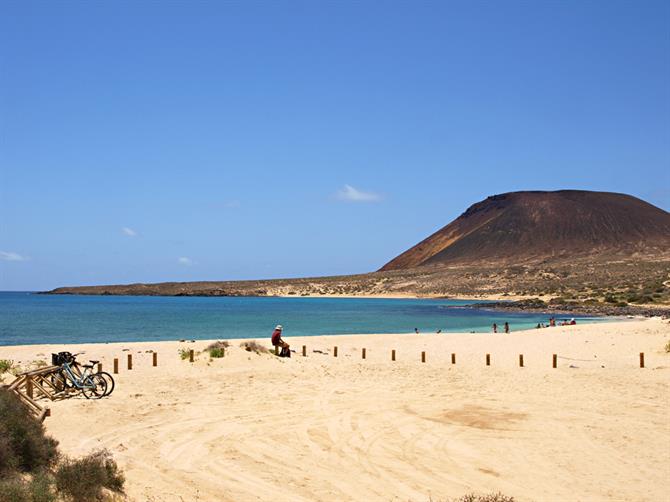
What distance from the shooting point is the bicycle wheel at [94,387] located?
639 inches

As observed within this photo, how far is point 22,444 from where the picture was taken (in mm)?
9195

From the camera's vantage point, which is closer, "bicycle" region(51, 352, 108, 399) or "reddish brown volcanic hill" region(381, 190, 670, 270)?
"bicycle" region(51, 352, 108, 399)

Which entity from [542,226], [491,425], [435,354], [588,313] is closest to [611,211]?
[542,226]

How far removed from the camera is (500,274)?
122m

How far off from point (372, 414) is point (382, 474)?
482cm

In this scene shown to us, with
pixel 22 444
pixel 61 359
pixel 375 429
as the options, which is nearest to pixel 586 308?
pixel 375 429

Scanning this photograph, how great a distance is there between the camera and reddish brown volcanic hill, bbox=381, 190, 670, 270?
149875 millimetres

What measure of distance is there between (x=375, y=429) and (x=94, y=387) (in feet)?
24.0

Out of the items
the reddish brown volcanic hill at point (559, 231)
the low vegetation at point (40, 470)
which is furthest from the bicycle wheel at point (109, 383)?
the reddish brown volcanic hill at point (559, 231)

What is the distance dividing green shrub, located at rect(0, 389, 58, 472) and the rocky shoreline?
53318mm

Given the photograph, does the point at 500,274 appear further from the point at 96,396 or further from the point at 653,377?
the point at 96,396

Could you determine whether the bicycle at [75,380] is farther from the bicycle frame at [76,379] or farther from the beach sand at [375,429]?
the beach sand at [375,429]

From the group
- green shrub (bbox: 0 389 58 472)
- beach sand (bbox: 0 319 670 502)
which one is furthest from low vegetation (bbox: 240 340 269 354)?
green shrub (bbox: 0 389 58 472)

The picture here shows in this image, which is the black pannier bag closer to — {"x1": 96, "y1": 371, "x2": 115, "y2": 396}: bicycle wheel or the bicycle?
the bicycle
